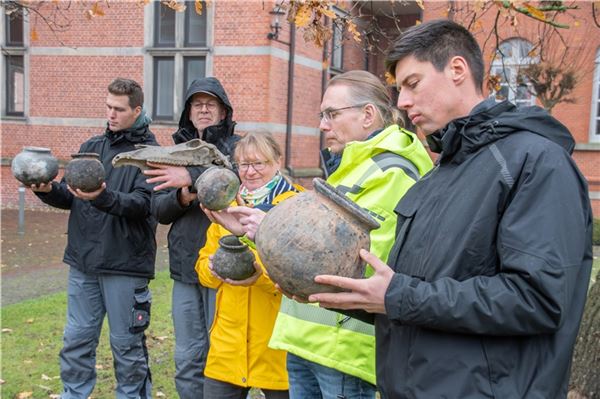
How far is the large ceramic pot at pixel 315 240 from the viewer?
1.87 meters

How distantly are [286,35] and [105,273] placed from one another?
39.5 feet

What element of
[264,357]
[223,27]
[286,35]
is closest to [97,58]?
[223,27]

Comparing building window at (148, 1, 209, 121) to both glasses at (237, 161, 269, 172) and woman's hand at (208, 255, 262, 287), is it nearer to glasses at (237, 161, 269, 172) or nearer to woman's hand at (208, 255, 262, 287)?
glasses at (237, 161, 269, 172)

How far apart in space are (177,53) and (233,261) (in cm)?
1295

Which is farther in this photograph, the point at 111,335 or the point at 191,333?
the point at 111,335

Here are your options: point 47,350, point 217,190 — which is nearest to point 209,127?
point 217,190

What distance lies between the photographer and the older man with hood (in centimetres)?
369

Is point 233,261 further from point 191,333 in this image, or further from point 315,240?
point 315,240

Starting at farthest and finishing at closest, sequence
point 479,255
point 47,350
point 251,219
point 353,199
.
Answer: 1. point 47,350
2. point 251,219
3. point 353,199
4. point 479,255

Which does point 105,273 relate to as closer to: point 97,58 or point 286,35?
point 286,35

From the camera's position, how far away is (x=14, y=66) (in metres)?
16.3

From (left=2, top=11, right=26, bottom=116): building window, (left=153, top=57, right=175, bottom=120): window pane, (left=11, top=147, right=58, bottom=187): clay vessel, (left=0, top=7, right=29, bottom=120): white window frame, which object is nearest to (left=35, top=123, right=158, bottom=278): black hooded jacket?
(left=11, top=147, right=58, bottom=187): clay vessel

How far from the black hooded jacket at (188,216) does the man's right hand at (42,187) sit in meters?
0.90

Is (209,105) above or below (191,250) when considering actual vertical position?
above
